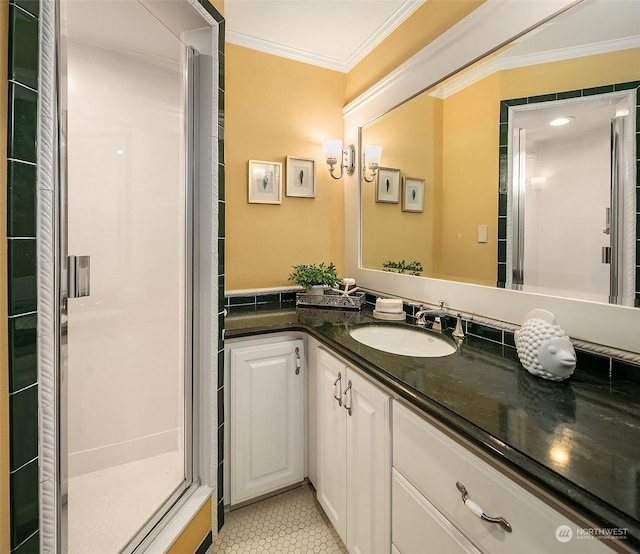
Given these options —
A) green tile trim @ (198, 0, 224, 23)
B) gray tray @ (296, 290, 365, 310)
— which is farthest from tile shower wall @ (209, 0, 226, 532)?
gray tray @ (296, 290, 365, 310)

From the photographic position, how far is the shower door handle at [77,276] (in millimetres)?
875

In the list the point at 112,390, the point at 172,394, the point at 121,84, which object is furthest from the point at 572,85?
the point at 112,390

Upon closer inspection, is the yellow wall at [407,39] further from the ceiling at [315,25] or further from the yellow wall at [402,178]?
the yellow wall at [402,178]

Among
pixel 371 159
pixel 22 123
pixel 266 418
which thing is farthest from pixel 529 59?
pixel 266 418

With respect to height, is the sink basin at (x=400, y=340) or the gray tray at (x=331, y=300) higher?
the gray tray at (x=331, y=300)

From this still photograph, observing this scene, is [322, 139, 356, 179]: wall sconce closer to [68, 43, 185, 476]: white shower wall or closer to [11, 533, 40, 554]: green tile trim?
[68, 43, 185, 476]: white shower wall

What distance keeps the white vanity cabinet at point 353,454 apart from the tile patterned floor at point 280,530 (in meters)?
0.13

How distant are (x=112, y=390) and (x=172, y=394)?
0.28m

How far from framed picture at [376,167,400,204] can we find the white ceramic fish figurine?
3.55ft

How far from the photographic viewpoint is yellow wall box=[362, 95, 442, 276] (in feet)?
5.27

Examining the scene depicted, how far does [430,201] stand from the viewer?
163cm

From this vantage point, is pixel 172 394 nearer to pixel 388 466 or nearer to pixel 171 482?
pixel 171 482

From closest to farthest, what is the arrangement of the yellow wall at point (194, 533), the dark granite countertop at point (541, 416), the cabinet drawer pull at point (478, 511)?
the dark granite countertop at point (541, 416)
the cabinet drawer pull at point (478, 511)
the yellow wall at point (194, 533)

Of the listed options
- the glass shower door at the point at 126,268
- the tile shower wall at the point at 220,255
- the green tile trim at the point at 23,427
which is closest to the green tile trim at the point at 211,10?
the tile shower wall at the point at 220,255
